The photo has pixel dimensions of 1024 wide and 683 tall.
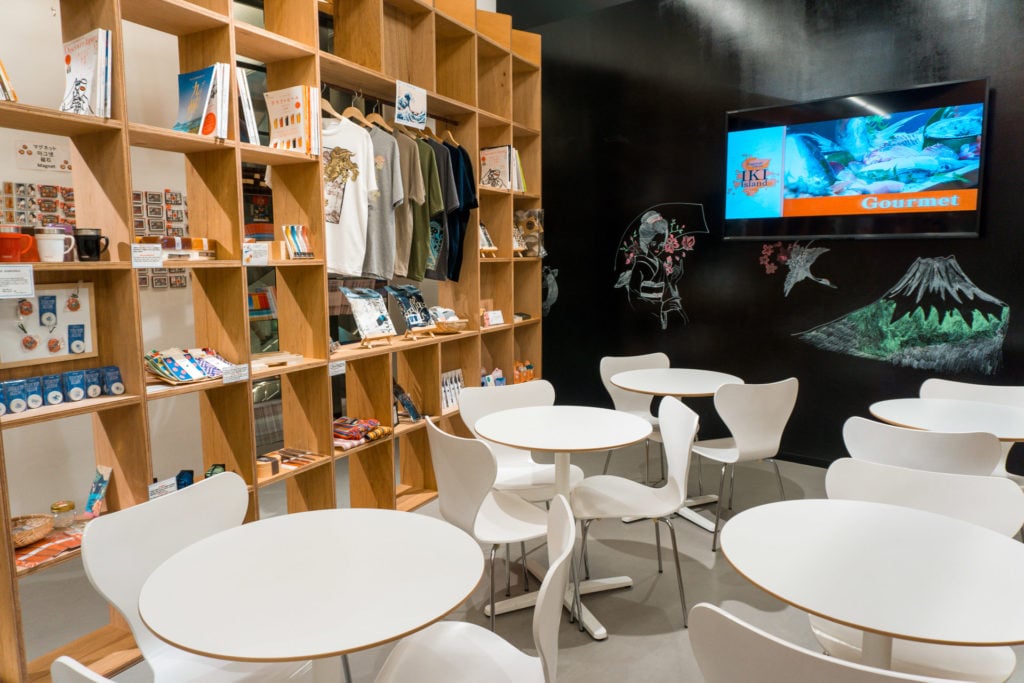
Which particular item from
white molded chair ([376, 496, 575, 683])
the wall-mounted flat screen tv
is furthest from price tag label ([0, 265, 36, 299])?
the wall-mounted flat screen tv

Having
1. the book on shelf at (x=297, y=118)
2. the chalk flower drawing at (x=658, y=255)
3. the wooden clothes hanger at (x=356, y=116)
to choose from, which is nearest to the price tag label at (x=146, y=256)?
the book on shelf at (x=297, y=118)

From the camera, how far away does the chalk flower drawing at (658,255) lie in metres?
5.06

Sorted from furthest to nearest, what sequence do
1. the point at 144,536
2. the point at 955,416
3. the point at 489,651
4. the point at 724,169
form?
1. the point at 724,169
2. the point at 955,416
3. the point at 144,536
4. the point at 489,651

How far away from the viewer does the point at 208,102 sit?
8.50ft

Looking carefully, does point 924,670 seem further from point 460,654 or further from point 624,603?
point 624,603

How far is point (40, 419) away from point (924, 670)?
8.81 feet

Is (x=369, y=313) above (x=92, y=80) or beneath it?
beneath

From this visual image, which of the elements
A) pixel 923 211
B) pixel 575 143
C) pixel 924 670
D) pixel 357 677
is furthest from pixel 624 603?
pixel 575 143

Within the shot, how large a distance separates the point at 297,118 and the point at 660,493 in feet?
7.74

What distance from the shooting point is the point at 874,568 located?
1557mm

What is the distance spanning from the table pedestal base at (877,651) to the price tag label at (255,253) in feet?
8.20

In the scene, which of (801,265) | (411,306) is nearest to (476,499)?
(411,306)

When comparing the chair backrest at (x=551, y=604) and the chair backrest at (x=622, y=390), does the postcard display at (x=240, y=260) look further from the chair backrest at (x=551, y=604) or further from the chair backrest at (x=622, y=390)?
the chair backrest at (x=551, y=604)

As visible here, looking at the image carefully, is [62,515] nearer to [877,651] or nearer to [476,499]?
[476,499]
